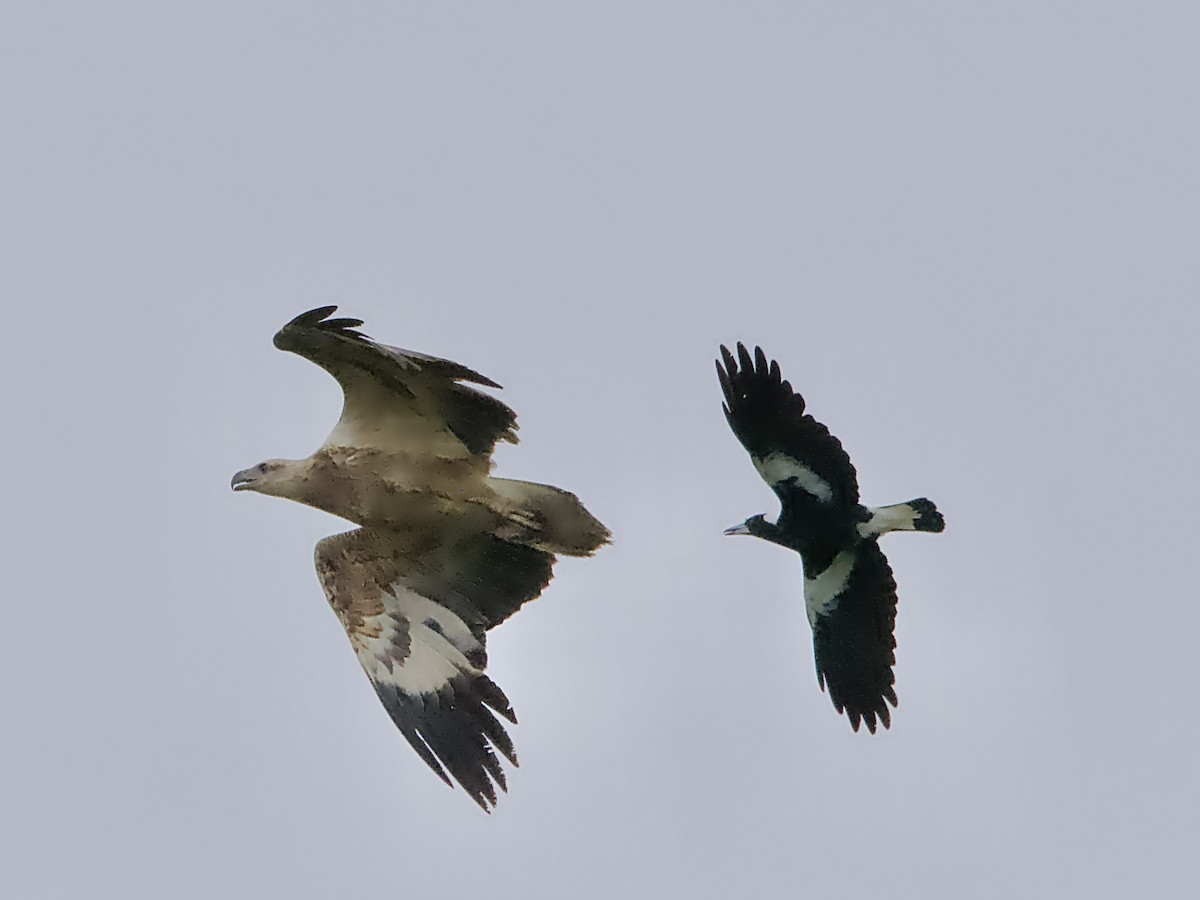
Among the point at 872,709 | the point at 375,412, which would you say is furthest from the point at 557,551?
the point at 872,709

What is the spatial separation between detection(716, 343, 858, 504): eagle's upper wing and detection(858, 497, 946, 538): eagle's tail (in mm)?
165

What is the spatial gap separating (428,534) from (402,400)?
0.81m

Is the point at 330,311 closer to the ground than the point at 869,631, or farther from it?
farther from it

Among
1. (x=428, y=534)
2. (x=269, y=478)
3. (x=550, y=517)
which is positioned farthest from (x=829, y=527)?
(x=269, y=478)

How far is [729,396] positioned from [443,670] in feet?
6.85

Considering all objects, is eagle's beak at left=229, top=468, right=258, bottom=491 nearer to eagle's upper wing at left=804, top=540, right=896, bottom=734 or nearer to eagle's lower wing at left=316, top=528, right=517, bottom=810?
eagle's lower wing at left=316, top=528, right=517, bottom=810

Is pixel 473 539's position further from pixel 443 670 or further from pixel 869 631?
pixel 869 631

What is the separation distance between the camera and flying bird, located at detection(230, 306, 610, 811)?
10648 millimetres

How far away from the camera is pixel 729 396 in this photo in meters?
11.0

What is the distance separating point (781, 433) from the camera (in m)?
10.9

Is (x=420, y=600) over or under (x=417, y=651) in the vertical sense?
over

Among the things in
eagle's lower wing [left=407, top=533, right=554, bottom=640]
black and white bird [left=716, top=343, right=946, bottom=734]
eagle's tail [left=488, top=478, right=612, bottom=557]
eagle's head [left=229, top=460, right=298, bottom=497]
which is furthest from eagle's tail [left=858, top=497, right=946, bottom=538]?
eagle's head [left=229, top=460, right=298, bottom=497]

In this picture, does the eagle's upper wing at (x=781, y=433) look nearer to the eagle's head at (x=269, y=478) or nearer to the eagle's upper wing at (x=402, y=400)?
the eagle's upper wing at (x=402, y=400)

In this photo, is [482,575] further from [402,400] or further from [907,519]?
[907,519]
